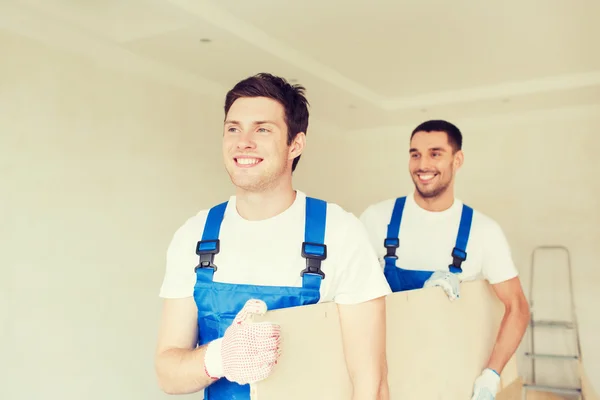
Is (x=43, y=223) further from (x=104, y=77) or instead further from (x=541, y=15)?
(x=541, y=15)

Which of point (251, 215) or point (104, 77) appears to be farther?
point (104, 77)

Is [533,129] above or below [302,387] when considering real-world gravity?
above

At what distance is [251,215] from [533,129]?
4.43m

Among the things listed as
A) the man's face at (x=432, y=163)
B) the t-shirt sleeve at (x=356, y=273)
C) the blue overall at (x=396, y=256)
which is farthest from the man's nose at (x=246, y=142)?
the man's face at (x=432, y=163)

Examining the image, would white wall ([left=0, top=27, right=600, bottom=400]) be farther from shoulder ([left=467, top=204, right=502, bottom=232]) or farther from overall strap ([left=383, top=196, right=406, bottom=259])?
shoulder ([left=467, top=204, right=502, bottom=232])

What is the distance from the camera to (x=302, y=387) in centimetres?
131

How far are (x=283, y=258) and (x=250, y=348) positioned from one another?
358 millimetres

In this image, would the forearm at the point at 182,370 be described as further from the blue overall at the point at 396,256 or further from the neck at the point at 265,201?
the blue overall at the point at 396,256

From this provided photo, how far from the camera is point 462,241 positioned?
2455 millimetres

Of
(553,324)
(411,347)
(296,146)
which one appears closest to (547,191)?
(553,324)

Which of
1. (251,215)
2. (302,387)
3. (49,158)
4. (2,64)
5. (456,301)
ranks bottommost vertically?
(302,387)

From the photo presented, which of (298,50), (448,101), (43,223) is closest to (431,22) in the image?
(298,50)

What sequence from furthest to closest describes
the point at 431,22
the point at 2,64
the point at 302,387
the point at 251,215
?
the point at 431,22 < the point at 2,64 < the point at 251,215 < the point at 302,387

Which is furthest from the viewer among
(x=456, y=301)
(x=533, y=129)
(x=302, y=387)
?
(x=533, y=129)
